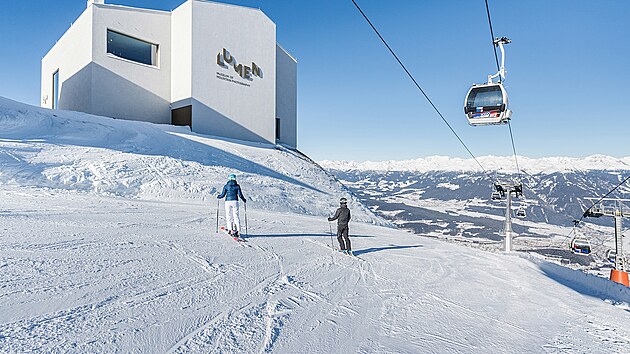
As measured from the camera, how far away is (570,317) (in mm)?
4910

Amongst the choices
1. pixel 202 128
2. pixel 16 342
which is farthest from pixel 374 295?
pixel 202 128

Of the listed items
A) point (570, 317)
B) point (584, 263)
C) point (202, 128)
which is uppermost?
point (202, 128)

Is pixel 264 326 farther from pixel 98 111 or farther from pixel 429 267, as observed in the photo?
pixel 98 111

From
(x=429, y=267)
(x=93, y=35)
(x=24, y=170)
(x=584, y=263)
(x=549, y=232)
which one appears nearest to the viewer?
(x=429, y=267)

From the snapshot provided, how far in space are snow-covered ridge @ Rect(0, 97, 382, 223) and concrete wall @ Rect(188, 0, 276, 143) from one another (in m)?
3.25

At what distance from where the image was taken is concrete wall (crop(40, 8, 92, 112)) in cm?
2291

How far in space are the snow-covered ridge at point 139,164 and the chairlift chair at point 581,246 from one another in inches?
641

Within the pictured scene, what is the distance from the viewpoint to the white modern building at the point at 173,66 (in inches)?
911

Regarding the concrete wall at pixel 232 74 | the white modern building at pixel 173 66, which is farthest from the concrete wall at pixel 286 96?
the white modern building at pixel 173 66

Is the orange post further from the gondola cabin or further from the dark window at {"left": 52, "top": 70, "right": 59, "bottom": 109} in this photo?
the dark window at {"left": 52, "top": 70, "right": 59, "bottom": 109}

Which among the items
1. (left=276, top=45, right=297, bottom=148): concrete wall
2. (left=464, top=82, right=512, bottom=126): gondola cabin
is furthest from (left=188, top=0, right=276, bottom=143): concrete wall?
(left=464, top=82, right=512, bottom=126): gondola cabin

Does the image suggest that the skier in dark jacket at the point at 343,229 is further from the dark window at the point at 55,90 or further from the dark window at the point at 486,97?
the dark window at the point at 55,90

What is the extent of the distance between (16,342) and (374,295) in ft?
13.3

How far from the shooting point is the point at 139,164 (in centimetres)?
1488
